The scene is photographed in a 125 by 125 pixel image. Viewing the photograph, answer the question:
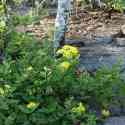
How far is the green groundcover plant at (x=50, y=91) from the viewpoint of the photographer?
3828mm

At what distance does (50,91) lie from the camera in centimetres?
404

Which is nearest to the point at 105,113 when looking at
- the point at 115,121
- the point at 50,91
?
the point at 115,121

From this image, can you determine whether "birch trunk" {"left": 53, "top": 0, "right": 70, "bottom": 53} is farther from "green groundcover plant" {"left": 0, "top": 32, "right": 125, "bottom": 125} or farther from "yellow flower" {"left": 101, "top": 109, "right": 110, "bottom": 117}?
"yellow flower" {"left": 101, "top": 109, "right": 110, "bottom": 117}

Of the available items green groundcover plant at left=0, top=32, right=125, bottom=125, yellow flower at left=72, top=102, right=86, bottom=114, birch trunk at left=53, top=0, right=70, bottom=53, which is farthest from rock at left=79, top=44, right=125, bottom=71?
yellow flower at left=72, top=102, right=86, bottom=114

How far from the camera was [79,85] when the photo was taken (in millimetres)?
4160

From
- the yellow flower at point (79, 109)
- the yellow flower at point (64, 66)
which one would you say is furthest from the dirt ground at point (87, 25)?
the yellow flower at point (79, 109)

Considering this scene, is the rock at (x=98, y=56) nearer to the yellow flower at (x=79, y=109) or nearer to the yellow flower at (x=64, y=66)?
the yellow flower at (x=64, y=66)

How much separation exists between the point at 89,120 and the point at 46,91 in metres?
0.42

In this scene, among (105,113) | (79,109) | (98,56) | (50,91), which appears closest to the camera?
(79,109)

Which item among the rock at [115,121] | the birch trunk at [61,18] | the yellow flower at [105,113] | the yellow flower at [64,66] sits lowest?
the rock at [115,121]

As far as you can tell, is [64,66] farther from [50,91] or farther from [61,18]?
[61,18]

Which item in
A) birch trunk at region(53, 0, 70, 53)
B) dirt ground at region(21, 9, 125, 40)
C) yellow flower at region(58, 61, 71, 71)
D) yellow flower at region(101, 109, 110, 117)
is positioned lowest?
yellow flower at region(101, 109, 110, 117)

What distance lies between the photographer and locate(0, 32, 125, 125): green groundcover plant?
3828mm

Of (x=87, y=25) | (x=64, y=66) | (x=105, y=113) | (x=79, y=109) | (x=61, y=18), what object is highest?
(x=61, y=18)
